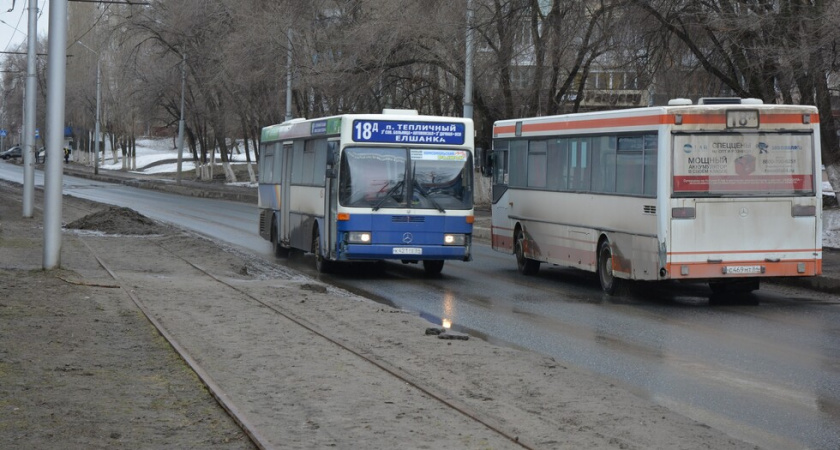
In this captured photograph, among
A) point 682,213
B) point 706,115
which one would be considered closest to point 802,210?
point 682,213

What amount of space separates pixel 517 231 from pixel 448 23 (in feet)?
41.3

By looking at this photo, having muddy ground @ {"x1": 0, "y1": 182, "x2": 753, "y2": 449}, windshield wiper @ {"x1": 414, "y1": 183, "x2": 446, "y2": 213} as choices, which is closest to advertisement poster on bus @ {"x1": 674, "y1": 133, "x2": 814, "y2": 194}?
muddy ground @ {"x1": 0, "y1": 182, "x2": 753, "y2": 449}

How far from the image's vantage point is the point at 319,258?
2055 cm

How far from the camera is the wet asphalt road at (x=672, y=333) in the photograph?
28.5ft

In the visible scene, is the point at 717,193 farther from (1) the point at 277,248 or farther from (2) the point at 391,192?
(1) the point at 277,248

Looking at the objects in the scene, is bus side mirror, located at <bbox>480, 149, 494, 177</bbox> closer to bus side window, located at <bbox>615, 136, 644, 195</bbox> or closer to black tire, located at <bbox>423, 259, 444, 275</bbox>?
black tire, located at <bbox>423, 259, 444, 275</bbox>

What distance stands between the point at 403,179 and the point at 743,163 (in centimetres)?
564

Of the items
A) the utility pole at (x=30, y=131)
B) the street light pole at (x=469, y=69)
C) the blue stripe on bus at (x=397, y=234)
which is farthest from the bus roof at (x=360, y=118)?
the utility pole at (x=30, y=131)

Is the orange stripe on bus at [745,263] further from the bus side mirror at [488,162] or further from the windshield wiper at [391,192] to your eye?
the bus side mirror at [488,162]

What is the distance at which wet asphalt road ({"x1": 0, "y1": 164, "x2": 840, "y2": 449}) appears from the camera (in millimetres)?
8688

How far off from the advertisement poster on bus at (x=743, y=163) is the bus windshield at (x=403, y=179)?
15.3ft

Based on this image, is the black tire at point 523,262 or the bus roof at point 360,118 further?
the black tire at point 523,262

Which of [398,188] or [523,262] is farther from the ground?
[398,188]

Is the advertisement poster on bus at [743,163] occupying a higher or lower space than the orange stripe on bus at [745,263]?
higher
